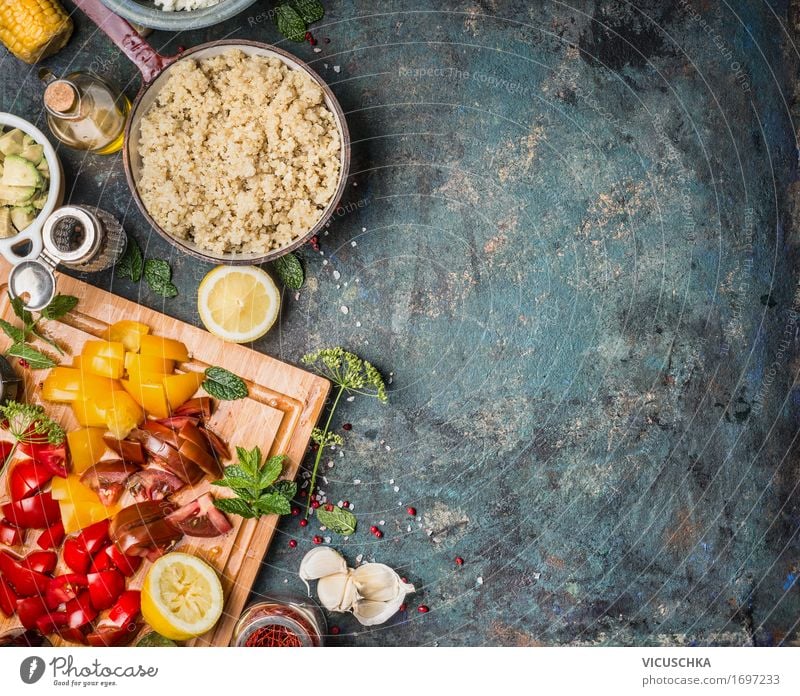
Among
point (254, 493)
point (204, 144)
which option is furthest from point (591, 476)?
point (204, 144)

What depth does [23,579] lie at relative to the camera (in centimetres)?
220

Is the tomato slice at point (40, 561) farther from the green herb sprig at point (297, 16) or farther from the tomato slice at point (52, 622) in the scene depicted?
the green herb sprig at point (297, 16)

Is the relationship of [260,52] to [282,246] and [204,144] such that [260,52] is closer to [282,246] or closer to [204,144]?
[204,144]

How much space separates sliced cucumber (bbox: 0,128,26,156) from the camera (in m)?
2.17

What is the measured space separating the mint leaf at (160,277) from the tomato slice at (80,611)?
0.95 meters

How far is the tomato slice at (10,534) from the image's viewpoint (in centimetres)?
221

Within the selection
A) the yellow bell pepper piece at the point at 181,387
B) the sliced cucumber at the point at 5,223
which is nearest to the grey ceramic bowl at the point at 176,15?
the sliced cucumber at the point at 5,223

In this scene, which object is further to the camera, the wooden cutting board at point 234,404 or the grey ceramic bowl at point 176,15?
the wooden cutting board at point 234,404

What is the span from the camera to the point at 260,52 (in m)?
2.11

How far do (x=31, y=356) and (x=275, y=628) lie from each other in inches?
42.8

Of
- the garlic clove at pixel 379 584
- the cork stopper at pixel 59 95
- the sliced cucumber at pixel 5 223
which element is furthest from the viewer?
the garlic clove at pixel 379 584

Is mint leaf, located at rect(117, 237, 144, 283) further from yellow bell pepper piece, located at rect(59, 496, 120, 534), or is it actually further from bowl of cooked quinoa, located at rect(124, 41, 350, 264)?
yellow bell pepper piece, located at rect(59, 496, 120, 534)

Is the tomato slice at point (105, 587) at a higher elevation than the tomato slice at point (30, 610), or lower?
higher
